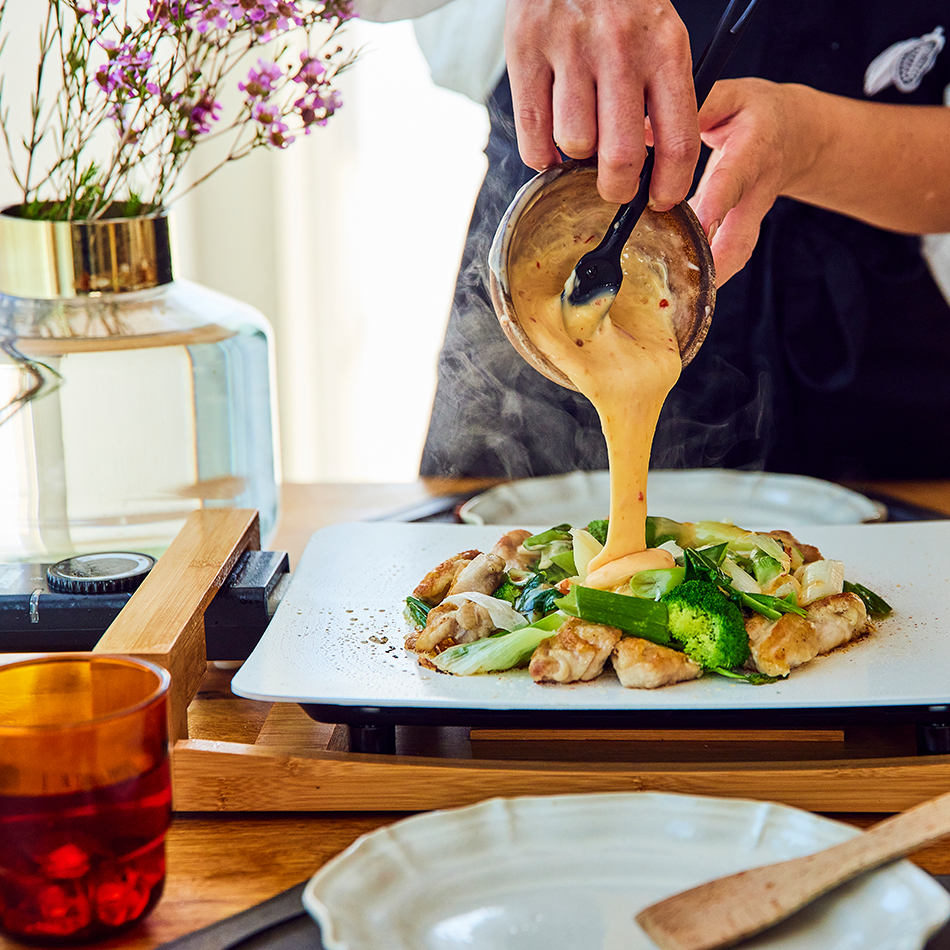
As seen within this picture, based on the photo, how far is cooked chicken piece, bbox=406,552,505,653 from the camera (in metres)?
1.25

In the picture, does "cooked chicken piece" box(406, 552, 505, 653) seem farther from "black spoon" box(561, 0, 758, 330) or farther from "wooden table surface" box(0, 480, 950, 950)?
Result: "black spoon" box(561, 0, 758, 330)

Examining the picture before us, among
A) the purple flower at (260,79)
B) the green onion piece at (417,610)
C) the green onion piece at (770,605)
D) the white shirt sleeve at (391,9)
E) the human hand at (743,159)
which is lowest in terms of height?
the green onion piece at (417,610)

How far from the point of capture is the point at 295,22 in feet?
4.51

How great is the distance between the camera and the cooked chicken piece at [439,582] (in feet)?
4.61

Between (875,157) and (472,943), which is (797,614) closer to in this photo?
(472,943)

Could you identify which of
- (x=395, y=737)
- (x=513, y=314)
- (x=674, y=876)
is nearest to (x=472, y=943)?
(x=674, y=876)

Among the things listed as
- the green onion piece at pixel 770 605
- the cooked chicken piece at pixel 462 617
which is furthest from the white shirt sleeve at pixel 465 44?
the green onion piece at pixel 770 605

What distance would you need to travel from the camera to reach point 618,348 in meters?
1.43

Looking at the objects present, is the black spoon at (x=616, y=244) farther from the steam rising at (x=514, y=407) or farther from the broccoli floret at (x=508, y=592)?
the steam rising at (x=514, y=407)

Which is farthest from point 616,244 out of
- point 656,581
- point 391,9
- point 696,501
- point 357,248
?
point 357,248

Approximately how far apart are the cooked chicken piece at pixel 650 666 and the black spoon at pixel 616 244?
44 centimetres

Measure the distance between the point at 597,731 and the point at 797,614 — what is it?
265mm

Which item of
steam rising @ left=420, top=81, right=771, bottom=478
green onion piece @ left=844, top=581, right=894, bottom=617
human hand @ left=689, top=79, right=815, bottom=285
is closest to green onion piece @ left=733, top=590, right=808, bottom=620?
green onion piece @ left=844, top=581, right=894, bottom=617

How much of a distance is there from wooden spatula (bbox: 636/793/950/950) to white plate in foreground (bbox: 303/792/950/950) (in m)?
0.02
